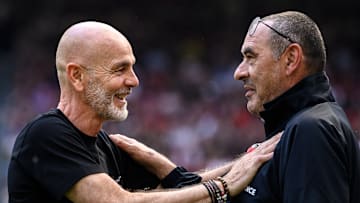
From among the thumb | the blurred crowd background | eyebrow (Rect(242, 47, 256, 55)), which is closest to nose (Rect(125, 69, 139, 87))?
the thumb

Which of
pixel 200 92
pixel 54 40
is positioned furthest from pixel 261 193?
pixel 54 40

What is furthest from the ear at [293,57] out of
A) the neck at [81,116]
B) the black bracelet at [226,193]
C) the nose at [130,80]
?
the neck at [81,116]

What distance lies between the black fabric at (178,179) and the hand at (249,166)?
55 cm

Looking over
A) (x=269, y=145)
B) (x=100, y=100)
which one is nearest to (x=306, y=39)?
(x=269, y=145)

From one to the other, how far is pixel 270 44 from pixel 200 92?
931 centimetres

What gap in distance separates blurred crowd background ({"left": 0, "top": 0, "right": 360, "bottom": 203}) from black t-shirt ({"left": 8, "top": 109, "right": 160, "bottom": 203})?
302 inches

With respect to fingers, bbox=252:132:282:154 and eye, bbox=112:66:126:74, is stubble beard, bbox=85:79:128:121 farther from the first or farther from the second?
fingers, bbox=252:132:282:154

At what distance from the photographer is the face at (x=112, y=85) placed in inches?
197

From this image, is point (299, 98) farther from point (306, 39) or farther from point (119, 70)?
point (119, 70)

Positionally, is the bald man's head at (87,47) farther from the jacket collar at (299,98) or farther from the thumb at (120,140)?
the jacket collar at (299,98)

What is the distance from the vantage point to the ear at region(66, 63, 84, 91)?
4957 millimetres

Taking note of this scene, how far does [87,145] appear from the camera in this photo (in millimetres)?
4965

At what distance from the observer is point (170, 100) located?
1436 cm

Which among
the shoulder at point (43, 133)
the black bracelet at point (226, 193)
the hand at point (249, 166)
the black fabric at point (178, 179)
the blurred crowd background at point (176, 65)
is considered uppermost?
the shoulder at point (43, 133)
